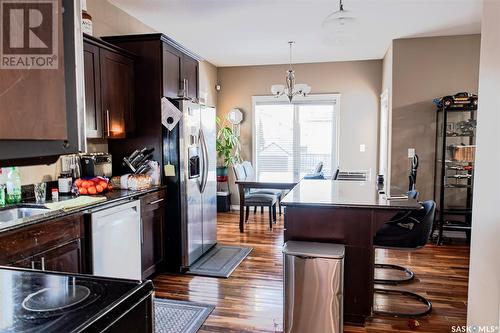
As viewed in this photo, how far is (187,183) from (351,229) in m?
1.70

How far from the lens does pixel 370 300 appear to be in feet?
8.68

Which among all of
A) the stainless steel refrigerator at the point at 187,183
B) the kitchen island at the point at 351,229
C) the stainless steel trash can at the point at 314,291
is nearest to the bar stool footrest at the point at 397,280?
the kitchen island at the point at 351,229

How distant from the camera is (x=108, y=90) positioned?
3252 millimetres

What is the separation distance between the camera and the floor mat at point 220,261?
3668 mm

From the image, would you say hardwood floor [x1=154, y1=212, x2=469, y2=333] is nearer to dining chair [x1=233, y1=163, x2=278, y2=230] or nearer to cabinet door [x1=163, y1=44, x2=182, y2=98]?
dining chair [x1=233, y1=163, x2=278, y2=230]

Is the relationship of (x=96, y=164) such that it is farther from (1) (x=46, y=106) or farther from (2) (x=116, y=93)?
(1) (x=46, y=106)

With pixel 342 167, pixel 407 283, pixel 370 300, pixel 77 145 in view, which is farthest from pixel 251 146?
pixel 77 145

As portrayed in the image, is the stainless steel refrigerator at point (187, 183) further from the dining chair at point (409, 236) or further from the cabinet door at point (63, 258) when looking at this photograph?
the dining chair at point (409, 236)

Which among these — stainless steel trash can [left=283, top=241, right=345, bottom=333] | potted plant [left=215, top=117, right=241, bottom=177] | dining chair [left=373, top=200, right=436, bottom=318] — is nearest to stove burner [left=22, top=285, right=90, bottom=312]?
stainless steel trash can [left=283, top=241, right=345, bottom=333]

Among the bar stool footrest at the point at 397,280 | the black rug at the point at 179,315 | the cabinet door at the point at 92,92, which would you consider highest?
the cabinet door at the point at 92,92

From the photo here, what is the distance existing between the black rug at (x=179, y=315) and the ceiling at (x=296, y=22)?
2420 millimetres

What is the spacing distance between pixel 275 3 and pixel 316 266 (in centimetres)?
262

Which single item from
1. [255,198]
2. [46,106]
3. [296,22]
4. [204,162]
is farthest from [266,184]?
[46,106]

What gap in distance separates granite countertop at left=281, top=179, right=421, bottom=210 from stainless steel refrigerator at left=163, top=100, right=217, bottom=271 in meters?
1.08
